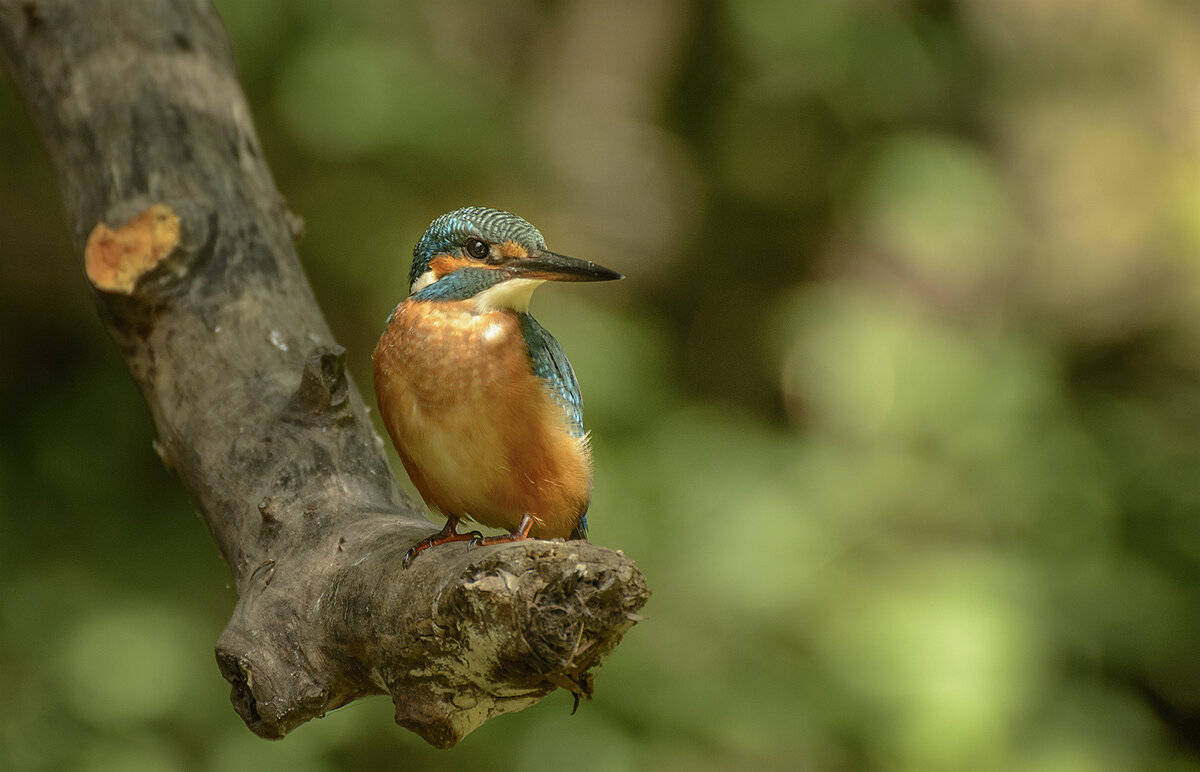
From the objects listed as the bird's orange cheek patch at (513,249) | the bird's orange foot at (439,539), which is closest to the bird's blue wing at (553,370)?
the bird's orange cheek patch at (513,249)

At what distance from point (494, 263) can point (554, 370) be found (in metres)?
0.22

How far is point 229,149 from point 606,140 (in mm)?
2530

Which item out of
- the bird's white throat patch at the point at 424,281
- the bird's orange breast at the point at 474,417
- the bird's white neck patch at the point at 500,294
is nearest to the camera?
the bird's orange breast at the point at 474,417

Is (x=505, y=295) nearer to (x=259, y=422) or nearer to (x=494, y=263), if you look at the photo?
(x=494, y=263)

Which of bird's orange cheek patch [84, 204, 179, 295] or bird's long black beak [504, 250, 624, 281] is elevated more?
bird's long black beak [504, 250, 624, 281]

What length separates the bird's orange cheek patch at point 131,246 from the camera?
1949mm

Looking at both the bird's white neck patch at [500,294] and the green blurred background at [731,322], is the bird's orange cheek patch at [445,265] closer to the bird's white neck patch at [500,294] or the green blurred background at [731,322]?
the bird's white neck patch at [500,294]

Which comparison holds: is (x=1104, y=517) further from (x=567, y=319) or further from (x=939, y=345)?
(x=567, y=319)

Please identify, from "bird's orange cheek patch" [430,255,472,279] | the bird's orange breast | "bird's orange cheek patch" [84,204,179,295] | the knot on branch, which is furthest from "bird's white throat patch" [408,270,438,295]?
"bird's orange cheek patch" [84,204,179,295]

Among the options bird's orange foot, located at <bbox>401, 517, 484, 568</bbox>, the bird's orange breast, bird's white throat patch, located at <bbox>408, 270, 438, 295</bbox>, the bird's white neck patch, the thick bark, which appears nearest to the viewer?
the thick bark

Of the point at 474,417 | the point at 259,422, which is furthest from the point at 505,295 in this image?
the point at 259,422

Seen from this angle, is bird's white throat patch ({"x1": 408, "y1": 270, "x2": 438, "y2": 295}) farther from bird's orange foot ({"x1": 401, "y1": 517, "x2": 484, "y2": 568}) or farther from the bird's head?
bird's orange foot ({"x1": 401, "y1": 517, "x2": 484, "y2": 568})

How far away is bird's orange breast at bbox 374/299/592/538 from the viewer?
1767 millimetres

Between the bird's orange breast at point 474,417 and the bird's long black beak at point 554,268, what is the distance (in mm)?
90
